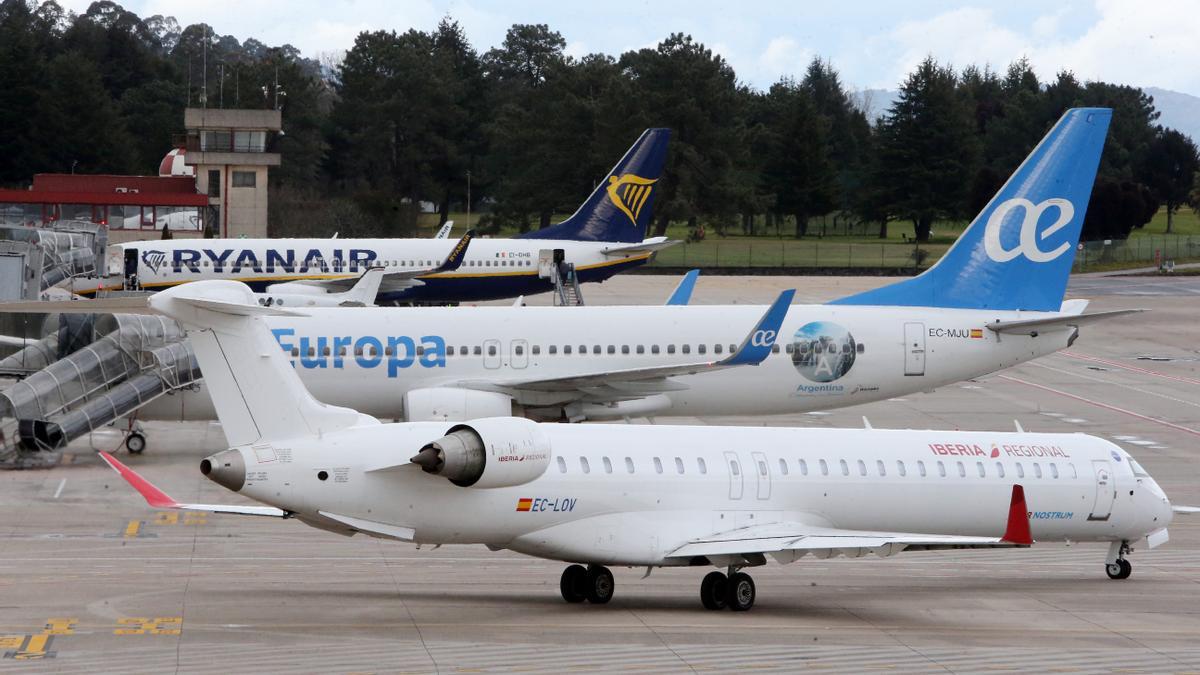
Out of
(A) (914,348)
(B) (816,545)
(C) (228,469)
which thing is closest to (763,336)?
(A) (914,348)

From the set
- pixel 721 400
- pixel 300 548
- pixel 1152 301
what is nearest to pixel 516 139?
pixel 1152 301

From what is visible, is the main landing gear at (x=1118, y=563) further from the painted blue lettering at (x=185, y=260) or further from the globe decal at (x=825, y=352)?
the painted blue lettering at (x=185, y=260)

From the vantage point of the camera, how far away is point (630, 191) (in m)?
62.1

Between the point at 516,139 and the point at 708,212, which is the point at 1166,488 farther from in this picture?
the point at 516,139

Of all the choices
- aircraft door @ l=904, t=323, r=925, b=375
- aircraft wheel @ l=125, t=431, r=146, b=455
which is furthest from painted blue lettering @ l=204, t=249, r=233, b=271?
aircraft door @ l=904, t=323, r=925, b=375

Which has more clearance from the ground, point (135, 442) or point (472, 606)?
point (135, 442)

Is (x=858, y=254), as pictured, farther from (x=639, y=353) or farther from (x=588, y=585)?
(x=588, y=585)

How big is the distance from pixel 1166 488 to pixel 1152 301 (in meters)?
52.8

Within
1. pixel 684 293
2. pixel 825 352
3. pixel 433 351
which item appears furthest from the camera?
pixel 684 293

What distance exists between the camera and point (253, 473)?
20531mm

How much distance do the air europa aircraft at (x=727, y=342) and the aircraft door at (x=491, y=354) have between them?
32mm

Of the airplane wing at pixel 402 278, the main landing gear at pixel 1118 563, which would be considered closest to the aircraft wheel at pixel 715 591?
the main landing gear at pixel 1118 563

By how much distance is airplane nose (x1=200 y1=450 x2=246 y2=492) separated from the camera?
803 inches

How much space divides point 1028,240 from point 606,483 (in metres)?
19.2
